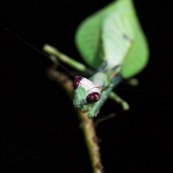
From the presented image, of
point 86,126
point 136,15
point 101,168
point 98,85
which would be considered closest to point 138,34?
point 136,15

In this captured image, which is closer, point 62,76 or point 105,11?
point 62,76

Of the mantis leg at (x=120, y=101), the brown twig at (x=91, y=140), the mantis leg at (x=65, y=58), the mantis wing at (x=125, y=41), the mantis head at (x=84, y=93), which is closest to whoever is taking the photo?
the brown twig at (x=91, y=140)

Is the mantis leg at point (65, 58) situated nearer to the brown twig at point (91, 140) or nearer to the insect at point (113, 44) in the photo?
the insect at point (113, 44)

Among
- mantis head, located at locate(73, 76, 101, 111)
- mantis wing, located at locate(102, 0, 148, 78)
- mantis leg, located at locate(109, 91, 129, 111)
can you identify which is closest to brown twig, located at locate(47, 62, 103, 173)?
mantis head, located at locate(73, 76, 101, 111)

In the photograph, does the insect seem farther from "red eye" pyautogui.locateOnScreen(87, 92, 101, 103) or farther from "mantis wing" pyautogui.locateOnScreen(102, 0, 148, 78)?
"red eye" pyautogui.locateOnScreen(87, 92, 101, 103)

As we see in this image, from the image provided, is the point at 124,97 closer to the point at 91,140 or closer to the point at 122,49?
the point at 122,49

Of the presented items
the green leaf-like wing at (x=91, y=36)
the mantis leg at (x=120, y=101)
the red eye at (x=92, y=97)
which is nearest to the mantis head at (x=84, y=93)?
the red eye at (x=92, y=97)

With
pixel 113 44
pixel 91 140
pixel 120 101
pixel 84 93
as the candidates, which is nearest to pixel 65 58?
pixel 113 44
